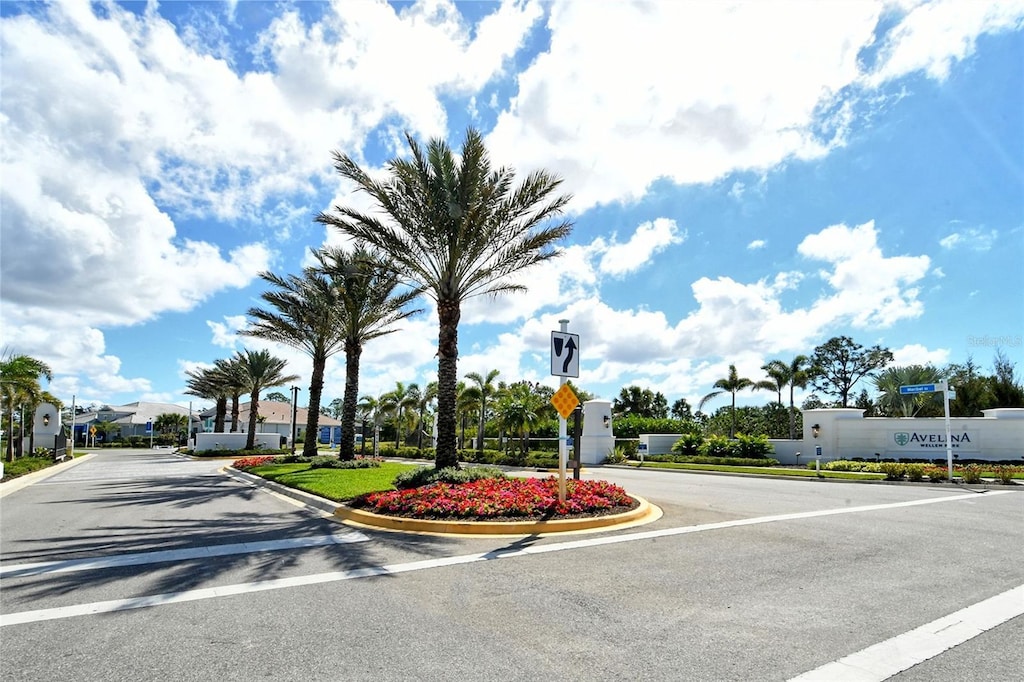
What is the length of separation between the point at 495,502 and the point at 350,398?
47.5ft

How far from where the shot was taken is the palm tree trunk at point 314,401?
26562 mm

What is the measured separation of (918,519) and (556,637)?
9.45 meters

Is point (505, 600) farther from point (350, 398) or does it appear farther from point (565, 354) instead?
point (350, 398)

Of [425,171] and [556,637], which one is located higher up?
[425,171]

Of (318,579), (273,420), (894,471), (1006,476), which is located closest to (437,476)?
(318,579)

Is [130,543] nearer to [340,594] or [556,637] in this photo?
[340,594]

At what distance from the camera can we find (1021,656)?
14.6 ft

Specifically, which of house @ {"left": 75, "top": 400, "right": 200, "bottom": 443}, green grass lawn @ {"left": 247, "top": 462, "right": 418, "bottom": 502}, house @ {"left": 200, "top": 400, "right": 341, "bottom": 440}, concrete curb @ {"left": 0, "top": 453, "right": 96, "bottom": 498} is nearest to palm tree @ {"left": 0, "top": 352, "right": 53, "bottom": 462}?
concrete curb @ {"left": 0, "top": 453, "right": 96, "bottom": 498}

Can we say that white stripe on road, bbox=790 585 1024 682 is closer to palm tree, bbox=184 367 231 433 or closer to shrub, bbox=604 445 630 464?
shrub, bbox=604 445 630 464

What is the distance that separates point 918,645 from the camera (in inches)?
183

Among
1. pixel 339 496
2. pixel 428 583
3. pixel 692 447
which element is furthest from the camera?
pixel 692 447

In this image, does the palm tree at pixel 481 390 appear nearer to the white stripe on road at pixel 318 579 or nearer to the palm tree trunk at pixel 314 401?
the palm tree trunk at pixel 314 401

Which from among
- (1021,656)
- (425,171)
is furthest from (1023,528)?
(425,171)

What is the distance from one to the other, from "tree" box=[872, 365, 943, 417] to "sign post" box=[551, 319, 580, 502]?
41230mm
